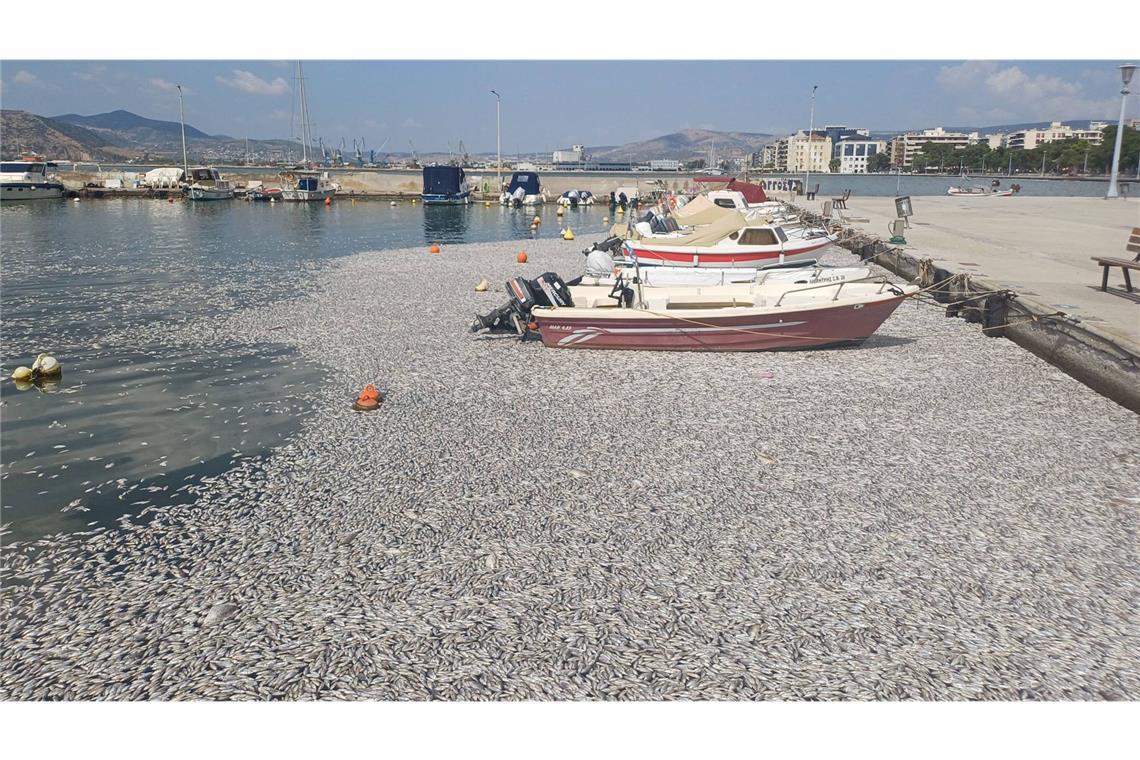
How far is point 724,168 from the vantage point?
6373 inches

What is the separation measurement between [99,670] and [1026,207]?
5850 centimetres

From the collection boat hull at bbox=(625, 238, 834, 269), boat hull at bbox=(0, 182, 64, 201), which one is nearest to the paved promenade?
boat hull at bbox=(625, 238, 834, 269)

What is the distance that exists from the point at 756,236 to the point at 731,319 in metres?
8.03

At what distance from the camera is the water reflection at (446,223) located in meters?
47.0

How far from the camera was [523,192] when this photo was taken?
85.2 metres

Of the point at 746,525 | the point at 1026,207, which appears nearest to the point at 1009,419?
the point at 746,525

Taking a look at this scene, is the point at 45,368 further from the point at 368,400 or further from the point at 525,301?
the point at 525,301

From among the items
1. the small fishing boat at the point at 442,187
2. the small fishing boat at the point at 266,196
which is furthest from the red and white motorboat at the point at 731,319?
the small fishing boat at the point at 266,196

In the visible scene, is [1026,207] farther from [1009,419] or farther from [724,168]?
[724,168]

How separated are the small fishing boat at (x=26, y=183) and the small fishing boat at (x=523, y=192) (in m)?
50.4

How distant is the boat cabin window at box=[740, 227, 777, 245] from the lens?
21.8m

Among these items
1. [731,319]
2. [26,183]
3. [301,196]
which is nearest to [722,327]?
[731,319]

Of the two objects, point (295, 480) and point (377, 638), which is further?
point (295, 480)

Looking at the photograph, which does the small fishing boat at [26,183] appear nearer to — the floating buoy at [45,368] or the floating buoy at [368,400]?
the floating buoy at [45,368]
